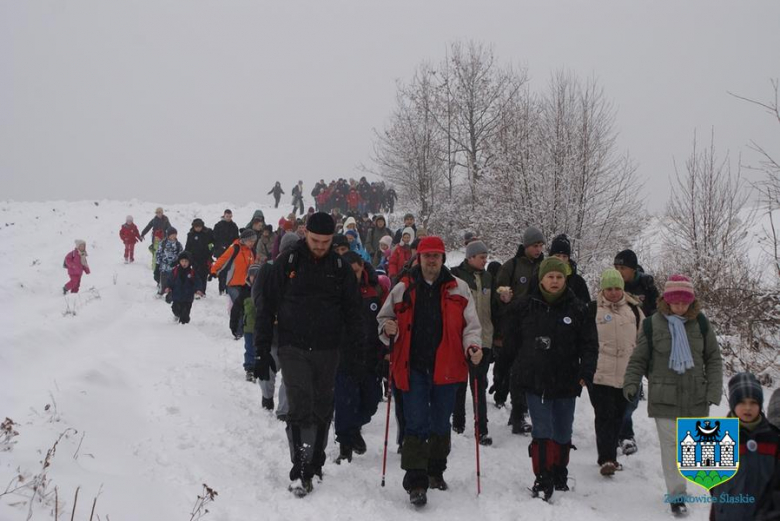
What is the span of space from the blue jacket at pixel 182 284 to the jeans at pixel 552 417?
936 centimetres

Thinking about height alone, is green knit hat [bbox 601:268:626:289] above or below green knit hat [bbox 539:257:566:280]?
below

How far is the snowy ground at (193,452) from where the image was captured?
4773 mm

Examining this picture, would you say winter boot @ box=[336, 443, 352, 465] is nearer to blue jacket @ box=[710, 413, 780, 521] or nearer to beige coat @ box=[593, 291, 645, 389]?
beige coat @ box=[593, 291, 645, 389]

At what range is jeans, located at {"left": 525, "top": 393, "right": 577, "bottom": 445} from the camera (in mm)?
5461

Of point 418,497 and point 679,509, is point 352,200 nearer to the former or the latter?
point 418,497

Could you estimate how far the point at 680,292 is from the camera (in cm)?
521

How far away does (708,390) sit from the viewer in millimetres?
5145

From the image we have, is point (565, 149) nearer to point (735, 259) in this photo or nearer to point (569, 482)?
point (735, 259)

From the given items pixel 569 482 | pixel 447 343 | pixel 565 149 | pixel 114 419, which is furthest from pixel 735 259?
pixel 114 419

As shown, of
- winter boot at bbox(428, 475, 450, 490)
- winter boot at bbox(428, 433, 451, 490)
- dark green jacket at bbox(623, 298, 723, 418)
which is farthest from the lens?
winter boot at bbox(428, 475, 450, 490)

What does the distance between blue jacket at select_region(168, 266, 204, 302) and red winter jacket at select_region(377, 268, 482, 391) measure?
8498 millimetres

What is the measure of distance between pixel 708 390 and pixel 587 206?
1284cm

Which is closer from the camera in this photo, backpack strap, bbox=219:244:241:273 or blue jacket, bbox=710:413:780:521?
blue jacket, bbox=710:413:780:521

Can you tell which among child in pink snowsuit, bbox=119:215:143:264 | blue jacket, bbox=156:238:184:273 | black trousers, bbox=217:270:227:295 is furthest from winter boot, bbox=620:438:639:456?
child in pink snowsuit, bbox=119:215:143:264
